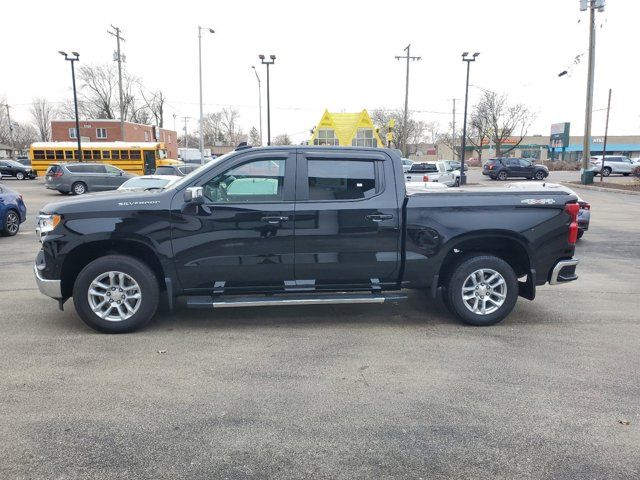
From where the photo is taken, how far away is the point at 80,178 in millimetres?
26312

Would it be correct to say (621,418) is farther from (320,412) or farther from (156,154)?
(156,154)

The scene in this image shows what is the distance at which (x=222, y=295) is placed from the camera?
5461mm

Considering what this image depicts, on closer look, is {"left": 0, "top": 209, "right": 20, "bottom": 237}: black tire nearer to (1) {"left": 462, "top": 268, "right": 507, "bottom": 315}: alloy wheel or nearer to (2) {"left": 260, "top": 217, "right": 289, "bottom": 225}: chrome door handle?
(2) {"left": 260, "top": 217, "right": 289, "bottom": 225}: chrome door handle

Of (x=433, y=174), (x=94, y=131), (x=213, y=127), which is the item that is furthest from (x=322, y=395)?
(x=213, y=127)

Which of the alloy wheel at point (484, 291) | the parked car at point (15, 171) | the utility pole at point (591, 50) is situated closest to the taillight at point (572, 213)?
the alloy wheel at point (484, 291)

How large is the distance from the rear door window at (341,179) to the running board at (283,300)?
104 cm

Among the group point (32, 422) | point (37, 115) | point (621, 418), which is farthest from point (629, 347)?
point (37, 115)

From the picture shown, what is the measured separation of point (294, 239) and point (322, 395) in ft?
5.99

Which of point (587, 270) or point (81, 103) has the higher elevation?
point (81, 103)

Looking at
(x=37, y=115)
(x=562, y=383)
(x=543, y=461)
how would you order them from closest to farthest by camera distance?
1. (x=543, y=461)
2. (x=562, y=383)
3. (x=37, y=115)

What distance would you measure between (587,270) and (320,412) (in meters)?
6.86

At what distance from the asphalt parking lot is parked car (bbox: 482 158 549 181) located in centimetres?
3697

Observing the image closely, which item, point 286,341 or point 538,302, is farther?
point 538,302

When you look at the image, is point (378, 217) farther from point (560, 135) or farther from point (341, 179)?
point (560, 135)
